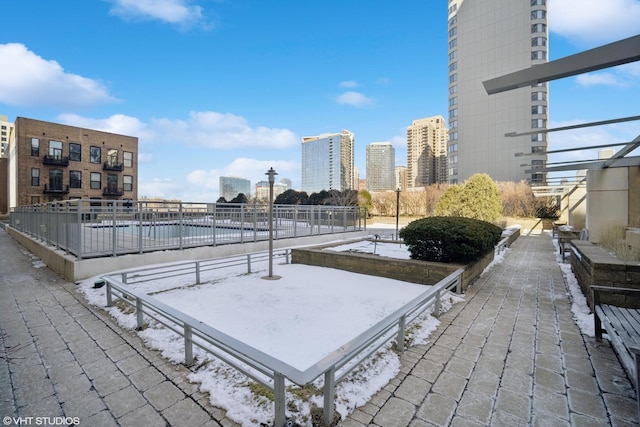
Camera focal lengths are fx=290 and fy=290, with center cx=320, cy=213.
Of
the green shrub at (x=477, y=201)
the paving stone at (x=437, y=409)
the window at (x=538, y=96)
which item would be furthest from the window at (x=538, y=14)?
the paving stone at (x=437, y=409)

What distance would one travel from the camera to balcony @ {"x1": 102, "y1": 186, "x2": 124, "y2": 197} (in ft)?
98.4

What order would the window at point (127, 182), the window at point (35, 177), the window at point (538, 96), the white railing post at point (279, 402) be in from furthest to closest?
the window at point (538, 96) → the window at point (127, 182) → the window at point (35, 177) → the white railing post at point (279, 402)

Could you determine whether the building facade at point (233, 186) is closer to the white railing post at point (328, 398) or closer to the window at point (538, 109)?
the window at point (538, 109)

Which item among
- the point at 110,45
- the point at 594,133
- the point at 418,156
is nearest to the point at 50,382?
the point at 594,133

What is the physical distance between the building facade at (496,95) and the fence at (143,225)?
43060 mm

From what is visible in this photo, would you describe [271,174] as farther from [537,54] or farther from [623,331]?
[537,54]

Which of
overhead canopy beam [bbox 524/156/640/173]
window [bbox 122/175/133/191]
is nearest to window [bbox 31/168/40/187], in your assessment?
window [bbox 122/175/133/191]

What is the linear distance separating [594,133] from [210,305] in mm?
10069

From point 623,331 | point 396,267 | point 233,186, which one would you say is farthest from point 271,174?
point 233,186

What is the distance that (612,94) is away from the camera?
7.77 m

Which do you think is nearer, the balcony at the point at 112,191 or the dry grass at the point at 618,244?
the dry grass at the point at 618,244

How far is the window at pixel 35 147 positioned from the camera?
25531mm

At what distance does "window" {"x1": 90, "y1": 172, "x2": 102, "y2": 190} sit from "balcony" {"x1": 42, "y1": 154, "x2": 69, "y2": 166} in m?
2.40

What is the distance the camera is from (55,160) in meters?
26.5
